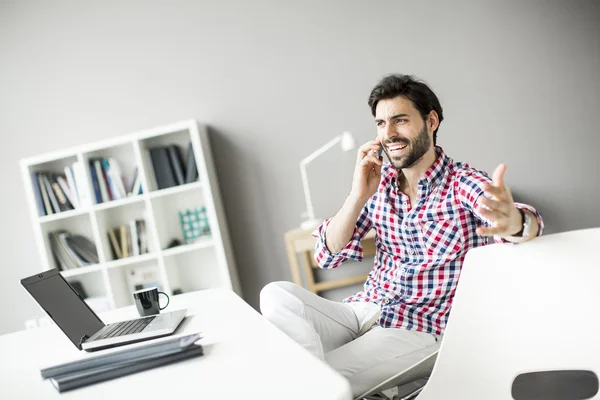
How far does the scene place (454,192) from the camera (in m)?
1.96

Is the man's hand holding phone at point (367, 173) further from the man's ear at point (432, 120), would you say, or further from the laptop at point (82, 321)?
the laptop at point (82, 321)

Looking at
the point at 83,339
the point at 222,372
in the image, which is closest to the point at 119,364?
the point at 222,372

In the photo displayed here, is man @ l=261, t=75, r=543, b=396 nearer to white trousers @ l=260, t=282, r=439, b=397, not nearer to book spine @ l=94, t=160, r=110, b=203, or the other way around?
white trousers @ l=260, t=282, r=439, b=397

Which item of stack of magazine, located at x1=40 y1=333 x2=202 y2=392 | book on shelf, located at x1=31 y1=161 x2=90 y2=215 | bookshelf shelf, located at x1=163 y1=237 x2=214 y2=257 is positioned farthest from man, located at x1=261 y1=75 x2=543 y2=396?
book on shelf, located at x1=31 y1=161 x2=90 y2=215

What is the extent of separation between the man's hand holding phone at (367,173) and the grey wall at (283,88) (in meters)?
1.83

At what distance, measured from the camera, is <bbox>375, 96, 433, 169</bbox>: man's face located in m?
2.05

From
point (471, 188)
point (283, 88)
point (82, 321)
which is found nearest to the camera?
point (82, 321)

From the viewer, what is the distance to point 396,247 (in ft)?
6.76

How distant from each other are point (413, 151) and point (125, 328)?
1.08 metres

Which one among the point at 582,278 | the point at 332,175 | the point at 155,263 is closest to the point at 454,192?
the point at 582,278

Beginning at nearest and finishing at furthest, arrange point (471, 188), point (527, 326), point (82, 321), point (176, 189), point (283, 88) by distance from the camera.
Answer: point (527, 326)
point (82, 321)
point (471, 188)
point (176, 189)
point (283, 88)

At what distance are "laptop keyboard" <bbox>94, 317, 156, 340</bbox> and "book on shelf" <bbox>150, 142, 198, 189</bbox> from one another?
2.19 meters

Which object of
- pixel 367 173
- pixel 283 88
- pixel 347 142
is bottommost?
pixel 367 173

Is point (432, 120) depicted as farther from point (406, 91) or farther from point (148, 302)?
point (148, 302)
